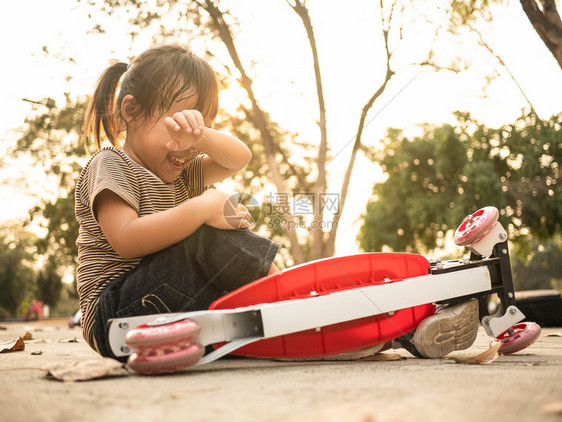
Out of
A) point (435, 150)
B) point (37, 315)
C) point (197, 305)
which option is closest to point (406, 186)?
point (435, 150)

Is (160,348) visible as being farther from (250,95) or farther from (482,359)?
(250,95)

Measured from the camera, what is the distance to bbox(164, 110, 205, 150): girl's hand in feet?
5.79

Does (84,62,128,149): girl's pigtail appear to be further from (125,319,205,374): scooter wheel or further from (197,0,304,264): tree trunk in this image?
(197,0,304,264): tree trunk

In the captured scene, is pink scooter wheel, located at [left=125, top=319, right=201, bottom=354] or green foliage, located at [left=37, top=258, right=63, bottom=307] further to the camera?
green foliage, located at [left=37, top=258, right=63, bottom=307]

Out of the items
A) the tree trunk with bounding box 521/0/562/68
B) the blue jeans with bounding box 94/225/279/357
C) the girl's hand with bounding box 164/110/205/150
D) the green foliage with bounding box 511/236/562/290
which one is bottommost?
the green foliage with bounding box 511/236/562/290

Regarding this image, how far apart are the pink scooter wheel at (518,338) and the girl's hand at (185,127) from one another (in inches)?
51.3

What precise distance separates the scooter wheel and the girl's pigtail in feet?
3.63

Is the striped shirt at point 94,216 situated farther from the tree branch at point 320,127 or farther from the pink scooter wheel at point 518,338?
the tree branch at point 320,127

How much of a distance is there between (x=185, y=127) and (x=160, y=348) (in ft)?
2.47

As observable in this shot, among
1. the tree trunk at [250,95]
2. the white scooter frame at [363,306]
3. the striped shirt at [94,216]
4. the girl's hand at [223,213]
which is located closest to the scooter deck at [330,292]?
the white scooter frame at [363,306]

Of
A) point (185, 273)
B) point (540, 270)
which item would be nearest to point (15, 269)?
point (185, 273)

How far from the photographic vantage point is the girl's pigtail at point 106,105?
88.7 inches

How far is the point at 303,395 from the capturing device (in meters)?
1.05

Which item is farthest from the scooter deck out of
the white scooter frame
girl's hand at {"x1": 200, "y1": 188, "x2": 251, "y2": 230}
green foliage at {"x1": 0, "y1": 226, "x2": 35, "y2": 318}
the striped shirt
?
green foliage at {"x1": 0, "y1": 226, "x2": 35, "y2": 318}
